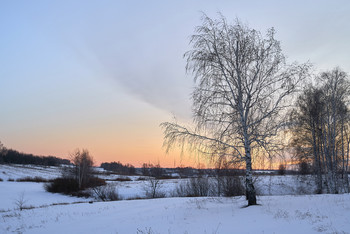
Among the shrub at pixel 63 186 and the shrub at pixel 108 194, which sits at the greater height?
the shrub at pixel 108 194

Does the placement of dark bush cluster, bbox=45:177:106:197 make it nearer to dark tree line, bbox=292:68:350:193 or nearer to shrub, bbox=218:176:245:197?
shrub, bbox=218:176:245:197

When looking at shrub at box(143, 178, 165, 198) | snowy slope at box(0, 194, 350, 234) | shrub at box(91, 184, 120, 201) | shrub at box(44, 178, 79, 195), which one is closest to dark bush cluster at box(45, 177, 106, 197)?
shrub at box(44, 178, 79, 195)

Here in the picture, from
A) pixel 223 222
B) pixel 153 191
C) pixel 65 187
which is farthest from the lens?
pixel 65 187

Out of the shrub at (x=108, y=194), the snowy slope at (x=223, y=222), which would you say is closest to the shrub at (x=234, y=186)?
the snowy slope at (x=223, y=222)

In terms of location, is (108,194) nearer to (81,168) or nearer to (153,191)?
(153,191)

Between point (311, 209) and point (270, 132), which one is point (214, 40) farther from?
point (311, 209)

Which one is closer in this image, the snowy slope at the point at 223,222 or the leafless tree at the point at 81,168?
the snowy slope at the point at 223,222

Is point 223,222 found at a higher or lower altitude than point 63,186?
higher

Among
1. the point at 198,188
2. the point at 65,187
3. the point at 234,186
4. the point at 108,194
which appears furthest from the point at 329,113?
the point at 65,187

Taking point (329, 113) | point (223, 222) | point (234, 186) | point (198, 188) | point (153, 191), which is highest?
point (329, 113)

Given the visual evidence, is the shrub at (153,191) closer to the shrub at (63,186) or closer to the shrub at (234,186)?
the shrub at (234,186)

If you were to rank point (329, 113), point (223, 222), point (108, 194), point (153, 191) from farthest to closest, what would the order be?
point (153, 191) < point (108, 194) < point (329, 113) < point (223, 222)

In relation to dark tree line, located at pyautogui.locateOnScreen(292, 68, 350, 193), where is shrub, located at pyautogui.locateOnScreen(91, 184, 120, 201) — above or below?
below

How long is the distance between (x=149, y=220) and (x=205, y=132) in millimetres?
4910
